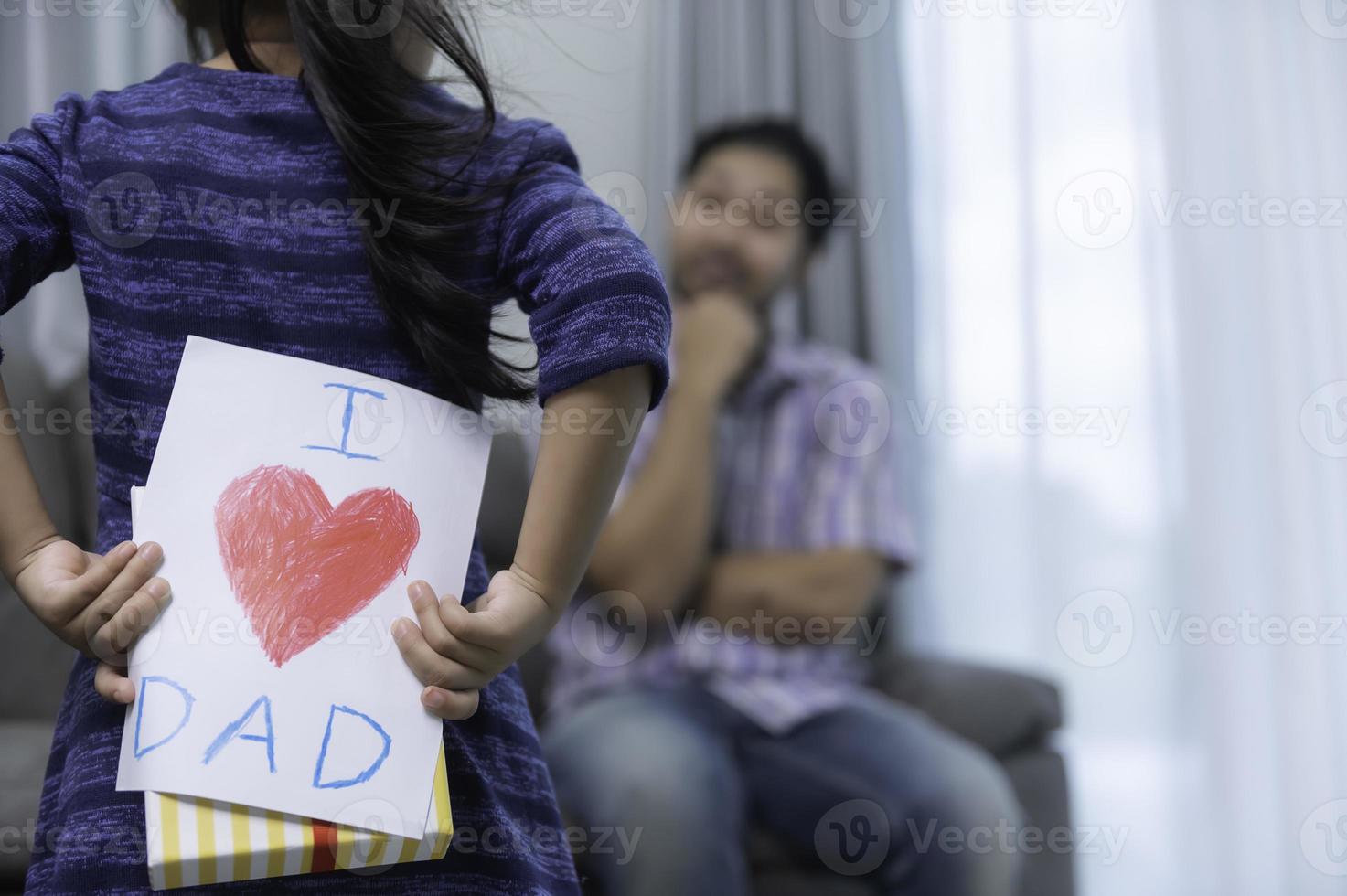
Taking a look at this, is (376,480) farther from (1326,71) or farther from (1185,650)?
(1326,71)

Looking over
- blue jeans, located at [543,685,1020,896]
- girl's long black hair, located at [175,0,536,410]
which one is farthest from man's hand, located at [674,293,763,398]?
girl's long black hair, located at [175,0,536,410]

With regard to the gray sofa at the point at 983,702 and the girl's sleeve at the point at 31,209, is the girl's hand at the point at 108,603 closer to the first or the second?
the girl's sleeve at the point at 31,209

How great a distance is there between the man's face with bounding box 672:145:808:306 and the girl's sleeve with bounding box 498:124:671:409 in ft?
3.79

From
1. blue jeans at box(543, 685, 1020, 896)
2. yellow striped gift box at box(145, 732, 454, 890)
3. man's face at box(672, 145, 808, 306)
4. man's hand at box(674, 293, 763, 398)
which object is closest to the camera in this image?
yellow striped gift box at box(145, 732, 454, 890)

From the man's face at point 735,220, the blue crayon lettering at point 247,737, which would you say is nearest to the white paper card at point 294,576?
the blue crayon lettering at point 247,737

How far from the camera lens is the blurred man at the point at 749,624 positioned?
1108 mm

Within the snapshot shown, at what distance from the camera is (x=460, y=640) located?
0.43 metres

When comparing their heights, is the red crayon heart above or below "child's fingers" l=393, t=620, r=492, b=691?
above

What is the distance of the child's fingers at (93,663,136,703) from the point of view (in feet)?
1.35

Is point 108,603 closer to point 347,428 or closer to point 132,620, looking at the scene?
point 132,620

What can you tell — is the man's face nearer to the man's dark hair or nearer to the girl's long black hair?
the man's dark hair

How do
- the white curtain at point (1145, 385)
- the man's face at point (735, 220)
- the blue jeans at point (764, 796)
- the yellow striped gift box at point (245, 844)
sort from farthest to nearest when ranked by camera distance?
the white curtain at point (1145, 385) < the man's face at point (735, 220) < the blue jeans at point (764, 796) < the yellow striped gift box at point (245, 844)

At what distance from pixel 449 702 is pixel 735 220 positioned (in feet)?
4.24

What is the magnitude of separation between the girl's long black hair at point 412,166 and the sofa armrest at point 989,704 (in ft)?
3.58
